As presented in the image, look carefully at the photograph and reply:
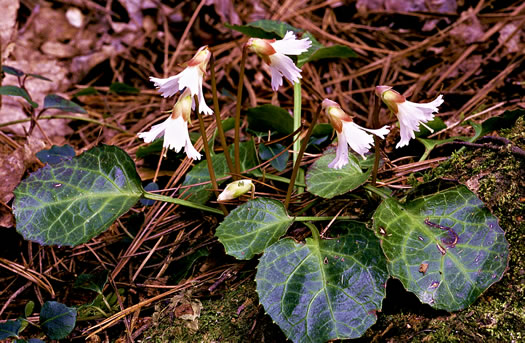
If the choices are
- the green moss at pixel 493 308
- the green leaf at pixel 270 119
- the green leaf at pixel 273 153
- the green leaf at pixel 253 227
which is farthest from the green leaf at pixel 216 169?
the green moss at pixel 493 308

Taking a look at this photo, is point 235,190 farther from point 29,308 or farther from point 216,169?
point 29,308

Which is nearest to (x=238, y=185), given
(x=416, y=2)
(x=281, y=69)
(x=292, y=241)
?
(x=292, y=241)

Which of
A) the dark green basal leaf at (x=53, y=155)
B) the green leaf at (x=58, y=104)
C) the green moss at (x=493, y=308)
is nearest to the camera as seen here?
the green moss at (x=493, y=308)

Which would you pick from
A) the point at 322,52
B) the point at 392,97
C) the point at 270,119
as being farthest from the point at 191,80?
the point at 322,52

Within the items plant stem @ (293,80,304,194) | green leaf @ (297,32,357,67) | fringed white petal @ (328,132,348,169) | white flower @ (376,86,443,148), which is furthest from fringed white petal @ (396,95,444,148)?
green leaf @ (297,32,357,67)

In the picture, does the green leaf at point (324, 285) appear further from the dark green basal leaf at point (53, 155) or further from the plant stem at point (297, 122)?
the dark green basal leaf at point (53, 155)

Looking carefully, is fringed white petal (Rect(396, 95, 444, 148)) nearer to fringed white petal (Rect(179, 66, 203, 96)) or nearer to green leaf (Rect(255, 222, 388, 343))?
green leaf (Rect(255, 222, 388, 343))
